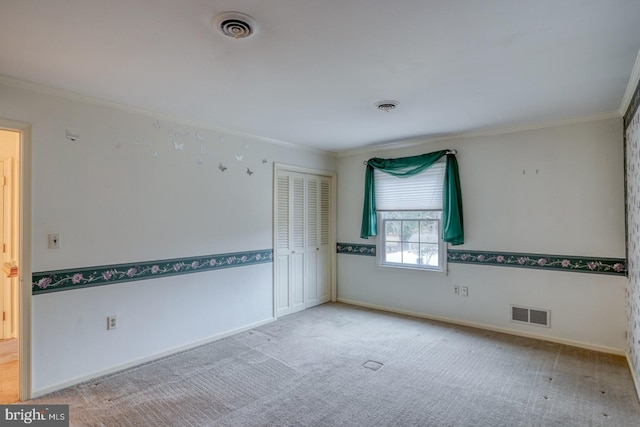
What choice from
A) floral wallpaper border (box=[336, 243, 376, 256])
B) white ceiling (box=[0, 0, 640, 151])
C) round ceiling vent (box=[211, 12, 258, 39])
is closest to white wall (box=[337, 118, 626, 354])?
white ceiling (box=[0, 0, 640, 151])

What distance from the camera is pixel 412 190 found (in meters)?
4.71

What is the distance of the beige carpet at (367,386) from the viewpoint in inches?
92.0

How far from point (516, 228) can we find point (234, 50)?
350 cm

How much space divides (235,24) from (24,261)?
7.84 feet

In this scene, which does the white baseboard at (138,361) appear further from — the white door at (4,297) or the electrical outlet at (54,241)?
the white door at (4,297)

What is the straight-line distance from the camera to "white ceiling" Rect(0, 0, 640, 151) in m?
1.71

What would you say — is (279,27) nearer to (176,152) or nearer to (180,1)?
(180,1)

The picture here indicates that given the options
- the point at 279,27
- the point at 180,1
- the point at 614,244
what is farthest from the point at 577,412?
the point at 180,1

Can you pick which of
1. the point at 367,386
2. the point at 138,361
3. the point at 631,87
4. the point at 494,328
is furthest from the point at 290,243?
the point at 631,87

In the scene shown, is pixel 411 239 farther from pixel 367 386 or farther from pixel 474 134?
pixel 367 386

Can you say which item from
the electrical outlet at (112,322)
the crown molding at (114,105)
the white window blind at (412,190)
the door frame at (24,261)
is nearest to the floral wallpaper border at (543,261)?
the white window blind at (412,190)

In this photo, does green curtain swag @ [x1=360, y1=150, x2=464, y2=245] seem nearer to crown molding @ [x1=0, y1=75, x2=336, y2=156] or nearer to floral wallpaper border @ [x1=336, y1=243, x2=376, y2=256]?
floral wallpaper border @ [x1=336, y1=243, x2=376, y2=256]

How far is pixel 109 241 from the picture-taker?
3.03m

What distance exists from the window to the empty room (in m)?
0.03
